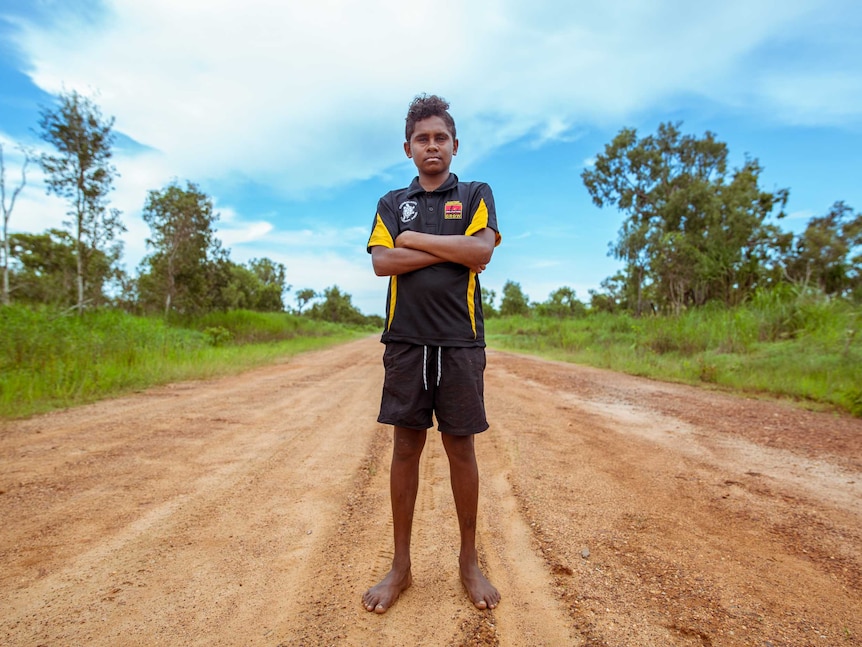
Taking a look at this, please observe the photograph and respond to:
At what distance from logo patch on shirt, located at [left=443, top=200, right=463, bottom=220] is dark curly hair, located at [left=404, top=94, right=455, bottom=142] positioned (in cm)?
35

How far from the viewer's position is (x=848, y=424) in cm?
446

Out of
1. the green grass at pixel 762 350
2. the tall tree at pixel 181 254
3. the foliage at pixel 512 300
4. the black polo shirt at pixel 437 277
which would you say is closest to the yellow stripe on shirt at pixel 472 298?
the black polo shirt at pixel 437 277

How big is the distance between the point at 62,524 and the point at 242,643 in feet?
4.61

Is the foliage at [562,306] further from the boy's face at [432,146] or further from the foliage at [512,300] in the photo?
the boy's face at [432,146]

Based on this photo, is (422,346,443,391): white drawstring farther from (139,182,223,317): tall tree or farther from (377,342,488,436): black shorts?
(139,182,223,317): tall tree

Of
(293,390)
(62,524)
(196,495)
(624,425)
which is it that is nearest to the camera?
(62,524)

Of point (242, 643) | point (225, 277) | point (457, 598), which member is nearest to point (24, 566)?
point (242, 643)

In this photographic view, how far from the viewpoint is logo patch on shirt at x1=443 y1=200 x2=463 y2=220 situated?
181cm

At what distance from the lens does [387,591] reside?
1.67 metres

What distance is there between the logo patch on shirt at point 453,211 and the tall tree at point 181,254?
56.9 feet

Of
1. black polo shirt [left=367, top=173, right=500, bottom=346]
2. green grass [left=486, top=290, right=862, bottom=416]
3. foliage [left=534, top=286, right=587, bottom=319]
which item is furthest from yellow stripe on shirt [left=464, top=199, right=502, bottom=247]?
foliage [left=534, top=286, right=587, bottom=319]

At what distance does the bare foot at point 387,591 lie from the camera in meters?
1.62

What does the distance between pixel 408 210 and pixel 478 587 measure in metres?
1.47

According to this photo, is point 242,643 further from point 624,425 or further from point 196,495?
point 624,425
